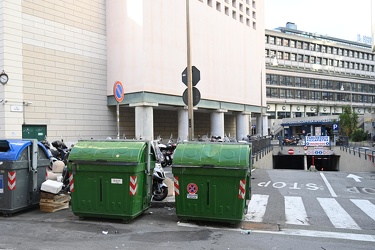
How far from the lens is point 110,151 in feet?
23.4

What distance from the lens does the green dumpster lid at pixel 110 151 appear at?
7.00 metres

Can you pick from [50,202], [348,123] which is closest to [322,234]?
[50,202]

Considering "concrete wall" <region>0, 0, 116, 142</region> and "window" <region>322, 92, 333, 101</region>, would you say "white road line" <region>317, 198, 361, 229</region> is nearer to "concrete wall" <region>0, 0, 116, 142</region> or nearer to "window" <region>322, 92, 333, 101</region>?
"concrete wall" <region>0, 0, 116, 142</region>

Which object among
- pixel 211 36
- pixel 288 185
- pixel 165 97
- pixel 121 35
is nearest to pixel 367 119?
pixel 211 36

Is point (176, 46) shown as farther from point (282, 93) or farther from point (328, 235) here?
point (282, 93)

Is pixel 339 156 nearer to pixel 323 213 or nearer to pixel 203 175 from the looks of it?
pixel 323 213

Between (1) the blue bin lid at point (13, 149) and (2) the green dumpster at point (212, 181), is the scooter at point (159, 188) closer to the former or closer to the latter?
(2) the green dumpster at point (212, 181)

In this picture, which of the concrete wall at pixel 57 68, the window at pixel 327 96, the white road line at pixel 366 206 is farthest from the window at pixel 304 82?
the white road line at pixel 366 206

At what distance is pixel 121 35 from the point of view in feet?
88.8

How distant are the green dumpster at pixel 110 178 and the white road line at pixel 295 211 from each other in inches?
130

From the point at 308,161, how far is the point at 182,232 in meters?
36.5

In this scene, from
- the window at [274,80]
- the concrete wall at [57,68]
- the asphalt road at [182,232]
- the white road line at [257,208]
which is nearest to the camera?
the asphalt road at [182,232]

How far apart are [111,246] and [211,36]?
30.6 metres

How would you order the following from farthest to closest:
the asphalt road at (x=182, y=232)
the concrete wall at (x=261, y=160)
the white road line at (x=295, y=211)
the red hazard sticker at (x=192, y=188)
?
1. the concrete wall at (x=261, y=160)
2. the white road line at (x=295, y=211)
3. the red hazard sticker at (x=192, y=188)
4. the asphalt road at (x=182, y=232)
